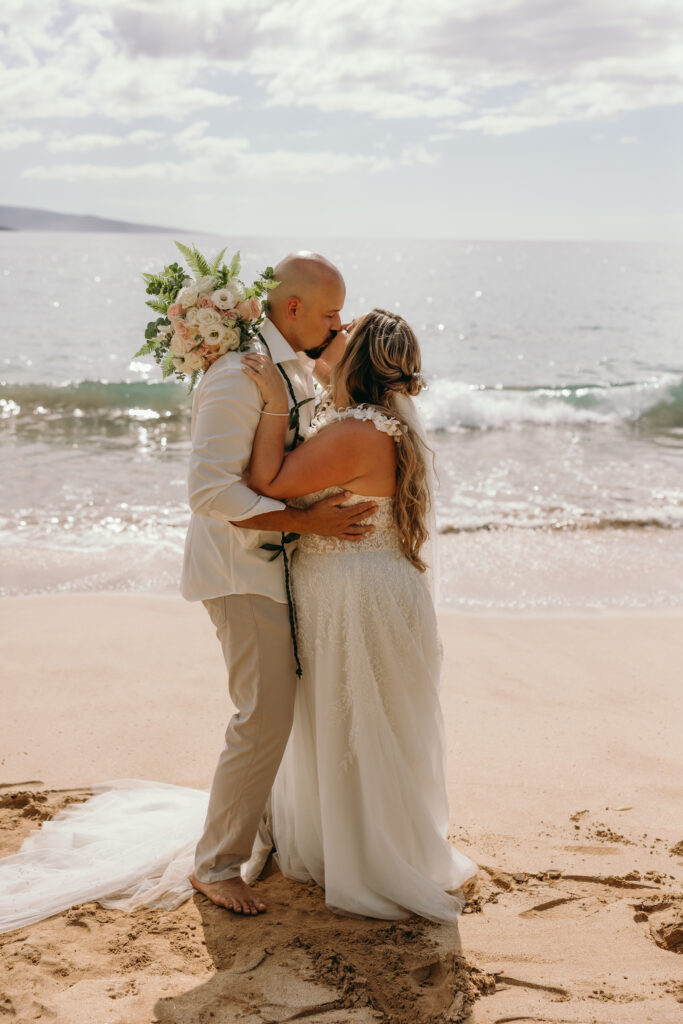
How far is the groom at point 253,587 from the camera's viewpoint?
10.7 ft

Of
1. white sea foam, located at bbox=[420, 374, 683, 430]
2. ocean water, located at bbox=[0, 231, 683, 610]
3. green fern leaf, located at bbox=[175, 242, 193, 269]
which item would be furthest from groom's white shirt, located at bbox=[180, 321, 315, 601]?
white sea foam, located at bbox=[420, 374, 683, 430]

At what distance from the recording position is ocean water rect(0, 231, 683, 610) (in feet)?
25.6

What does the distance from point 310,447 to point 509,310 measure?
1779 inches

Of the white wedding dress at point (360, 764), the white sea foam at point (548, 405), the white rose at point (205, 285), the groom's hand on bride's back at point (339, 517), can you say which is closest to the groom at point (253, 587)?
the groom's hand on bride's back at point (339, 517)

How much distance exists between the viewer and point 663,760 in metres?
4.57

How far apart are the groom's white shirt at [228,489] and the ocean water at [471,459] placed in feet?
13.0

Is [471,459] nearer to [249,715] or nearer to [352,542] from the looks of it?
[352,542]

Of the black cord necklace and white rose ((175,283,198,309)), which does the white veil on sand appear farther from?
white rose ((175,283,198,309))

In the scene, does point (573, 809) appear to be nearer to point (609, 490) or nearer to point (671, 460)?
point (609, 490)

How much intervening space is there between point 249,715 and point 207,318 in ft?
4.44

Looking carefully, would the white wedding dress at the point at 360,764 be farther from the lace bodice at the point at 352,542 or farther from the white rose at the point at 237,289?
the white rose at the point at 237,289

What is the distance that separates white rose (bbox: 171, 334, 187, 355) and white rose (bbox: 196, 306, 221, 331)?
0.09 metres

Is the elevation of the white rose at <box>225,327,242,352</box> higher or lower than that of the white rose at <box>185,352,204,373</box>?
higher

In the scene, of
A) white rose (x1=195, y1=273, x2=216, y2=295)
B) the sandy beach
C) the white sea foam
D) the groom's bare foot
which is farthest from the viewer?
the white sea foam
